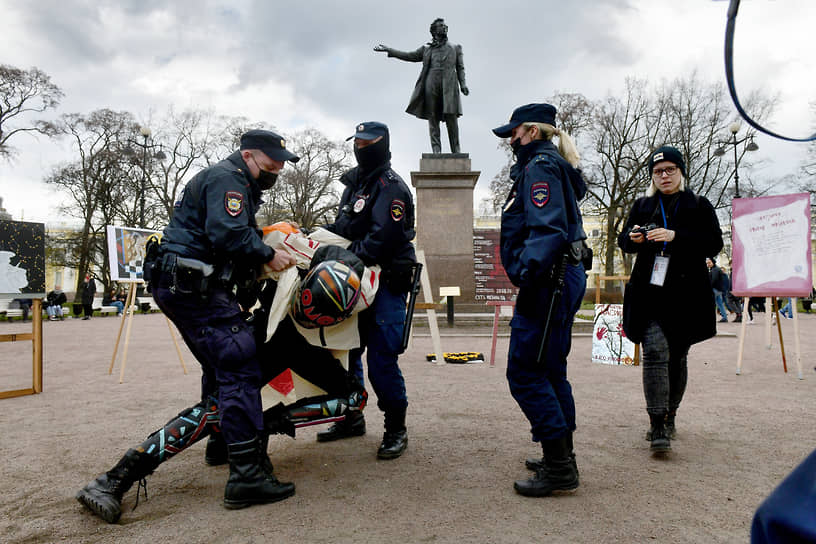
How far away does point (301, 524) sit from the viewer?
2.55 m

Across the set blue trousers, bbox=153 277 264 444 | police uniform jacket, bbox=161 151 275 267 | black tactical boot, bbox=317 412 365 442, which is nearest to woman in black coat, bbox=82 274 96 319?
black tactical boot, bbox=317 412 365 442

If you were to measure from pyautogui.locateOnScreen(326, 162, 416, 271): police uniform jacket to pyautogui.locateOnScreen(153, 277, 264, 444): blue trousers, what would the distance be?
982 millimetres

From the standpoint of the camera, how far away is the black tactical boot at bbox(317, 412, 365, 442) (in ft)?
13.3

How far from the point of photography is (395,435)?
144 inches

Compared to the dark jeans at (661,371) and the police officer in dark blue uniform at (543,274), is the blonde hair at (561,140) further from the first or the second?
the dark jeans at (661,371)

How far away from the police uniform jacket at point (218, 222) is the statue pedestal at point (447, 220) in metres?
10.4

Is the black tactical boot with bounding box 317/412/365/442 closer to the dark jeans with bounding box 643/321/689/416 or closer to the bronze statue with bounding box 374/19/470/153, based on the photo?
the dark jeans with bounding box 643/321/689/416

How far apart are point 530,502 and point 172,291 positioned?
2.08 meters

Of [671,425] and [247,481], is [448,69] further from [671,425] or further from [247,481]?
[247,481]

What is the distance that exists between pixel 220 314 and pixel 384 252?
1.14 meters

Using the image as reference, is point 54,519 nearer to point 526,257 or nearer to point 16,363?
point 526,257

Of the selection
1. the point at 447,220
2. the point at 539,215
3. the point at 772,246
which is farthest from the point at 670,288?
the point at 447,220

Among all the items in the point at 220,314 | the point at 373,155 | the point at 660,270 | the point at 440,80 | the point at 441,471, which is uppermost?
the point at 440,80

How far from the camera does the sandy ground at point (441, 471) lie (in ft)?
8.18
